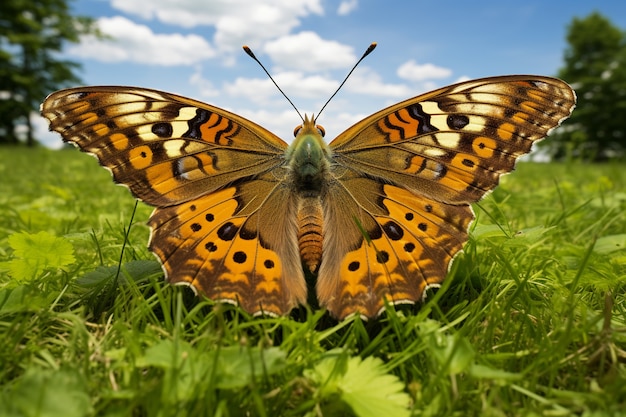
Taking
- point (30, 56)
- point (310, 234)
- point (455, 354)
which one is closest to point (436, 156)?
point (310, 234)

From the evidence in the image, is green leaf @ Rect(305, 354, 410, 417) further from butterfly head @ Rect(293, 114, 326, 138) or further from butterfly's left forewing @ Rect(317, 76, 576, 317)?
butterfly head @ Rect(293, 114, 326, 138)

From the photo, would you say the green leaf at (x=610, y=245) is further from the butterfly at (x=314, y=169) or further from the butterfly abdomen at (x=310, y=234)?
the butterfly abdomen at (x=310, y=234)

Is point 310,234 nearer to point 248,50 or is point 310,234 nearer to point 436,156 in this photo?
point 436,156

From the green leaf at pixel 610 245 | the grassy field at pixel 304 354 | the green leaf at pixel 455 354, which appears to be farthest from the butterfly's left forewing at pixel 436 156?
the green leaf at pixel 610 245

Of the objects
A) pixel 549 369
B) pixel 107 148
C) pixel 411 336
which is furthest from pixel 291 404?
pixel 107 148

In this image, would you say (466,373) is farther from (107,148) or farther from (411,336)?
(107,148)

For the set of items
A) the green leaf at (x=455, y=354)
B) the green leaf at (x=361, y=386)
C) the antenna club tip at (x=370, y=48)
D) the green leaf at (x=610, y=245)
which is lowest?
→ the green leaf at (x=361, y=386)
